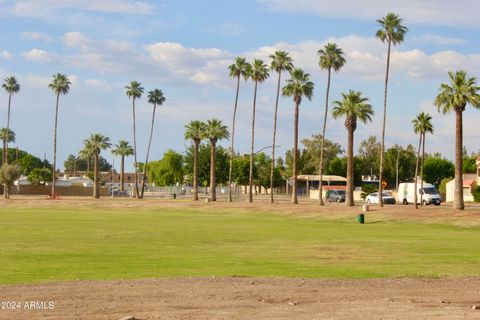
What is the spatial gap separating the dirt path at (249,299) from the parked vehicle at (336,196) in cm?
9567

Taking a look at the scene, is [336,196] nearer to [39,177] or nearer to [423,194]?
[423,194]

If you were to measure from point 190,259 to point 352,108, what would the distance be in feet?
202

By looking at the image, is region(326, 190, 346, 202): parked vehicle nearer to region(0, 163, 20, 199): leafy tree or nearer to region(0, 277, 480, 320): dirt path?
region(0, 163, 20, 199): leafy tree

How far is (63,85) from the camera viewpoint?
5851 inches

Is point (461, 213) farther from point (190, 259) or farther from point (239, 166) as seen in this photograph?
point (239, 166)

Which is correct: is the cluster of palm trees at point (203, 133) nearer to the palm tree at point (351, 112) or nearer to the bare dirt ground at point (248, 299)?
the palm tree at point (351, 112)

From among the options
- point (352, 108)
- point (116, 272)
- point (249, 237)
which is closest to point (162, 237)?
point (249, 237)

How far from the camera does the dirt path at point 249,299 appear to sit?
17.2 meters

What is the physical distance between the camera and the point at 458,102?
76.0 m

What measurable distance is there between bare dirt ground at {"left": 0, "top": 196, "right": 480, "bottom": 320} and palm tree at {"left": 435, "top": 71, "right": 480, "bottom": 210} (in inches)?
2052

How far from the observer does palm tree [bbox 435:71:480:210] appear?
2970 inches

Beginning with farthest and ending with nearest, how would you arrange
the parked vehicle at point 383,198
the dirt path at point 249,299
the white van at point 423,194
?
the parked vehicle at point 383,198
the white van at point 423,194
the dirt path at point 249,299

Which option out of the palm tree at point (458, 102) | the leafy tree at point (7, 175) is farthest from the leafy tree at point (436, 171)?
the palm tree at point (458, 102)

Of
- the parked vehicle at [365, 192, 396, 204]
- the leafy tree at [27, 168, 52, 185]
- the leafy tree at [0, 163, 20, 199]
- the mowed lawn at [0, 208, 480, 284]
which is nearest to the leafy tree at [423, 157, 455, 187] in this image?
the parked vehicle at [365, 192, 396, 204]
